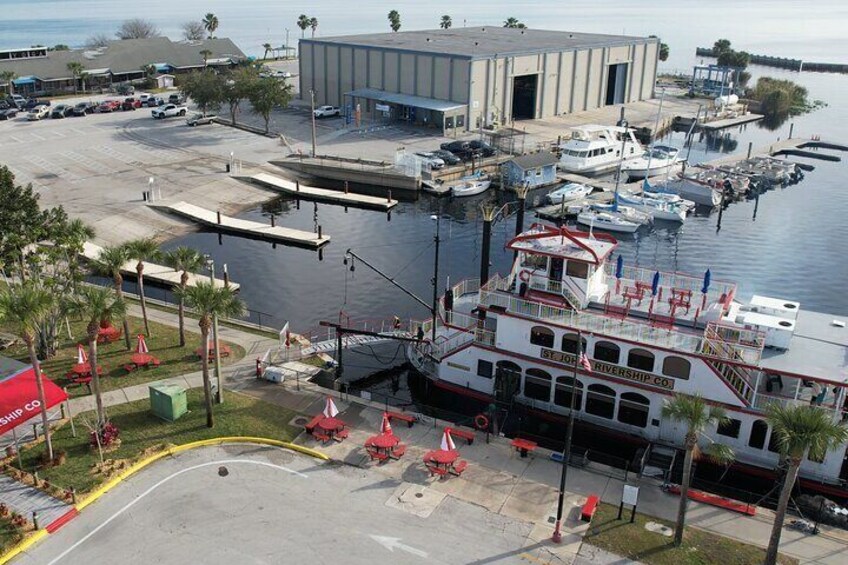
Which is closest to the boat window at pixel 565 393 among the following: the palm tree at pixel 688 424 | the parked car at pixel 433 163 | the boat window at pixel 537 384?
the boat window at pixel 537 384

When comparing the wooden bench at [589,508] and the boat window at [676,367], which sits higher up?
the boat window at [676,367]

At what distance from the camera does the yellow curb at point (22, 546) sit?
26.2 m

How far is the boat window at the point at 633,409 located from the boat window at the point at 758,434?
477 cm

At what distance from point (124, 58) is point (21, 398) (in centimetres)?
11977

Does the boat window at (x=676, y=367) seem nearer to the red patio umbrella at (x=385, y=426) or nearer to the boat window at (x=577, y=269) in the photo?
the boat window at (x=577, y=269)

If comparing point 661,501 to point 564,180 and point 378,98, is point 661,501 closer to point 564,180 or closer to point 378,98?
point 564,180

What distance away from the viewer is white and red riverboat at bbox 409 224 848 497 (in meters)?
34.2

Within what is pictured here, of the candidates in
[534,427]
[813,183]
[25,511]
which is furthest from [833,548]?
[813,183]

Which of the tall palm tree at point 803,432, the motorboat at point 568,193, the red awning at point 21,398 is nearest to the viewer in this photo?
the tall palm tree at point 803,432

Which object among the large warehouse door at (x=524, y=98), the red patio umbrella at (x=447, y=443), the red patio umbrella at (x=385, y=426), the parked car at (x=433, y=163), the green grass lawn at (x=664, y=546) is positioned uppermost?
the large warehouse door at (x=524, y=98)

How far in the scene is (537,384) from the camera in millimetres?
39094

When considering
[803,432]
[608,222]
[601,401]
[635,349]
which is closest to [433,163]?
[608,222]

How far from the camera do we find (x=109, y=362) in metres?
40.7

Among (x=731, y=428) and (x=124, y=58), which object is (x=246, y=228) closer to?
(x=731, y=428)
